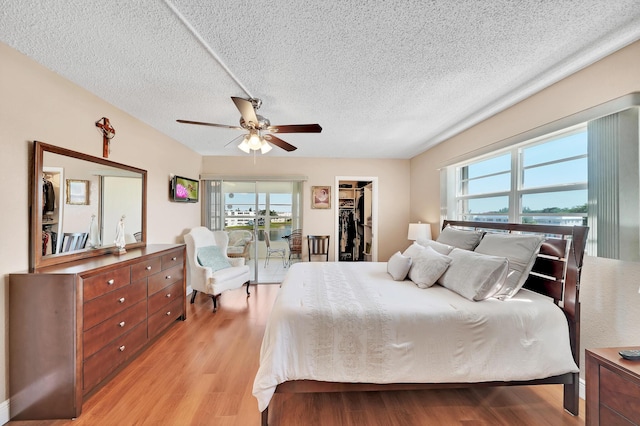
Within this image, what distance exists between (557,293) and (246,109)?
2.71 metres

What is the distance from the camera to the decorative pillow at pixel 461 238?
2488 millimetres

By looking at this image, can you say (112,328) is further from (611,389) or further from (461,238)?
(461,238)

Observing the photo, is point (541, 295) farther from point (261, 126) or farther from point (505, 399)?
point (261, 126)

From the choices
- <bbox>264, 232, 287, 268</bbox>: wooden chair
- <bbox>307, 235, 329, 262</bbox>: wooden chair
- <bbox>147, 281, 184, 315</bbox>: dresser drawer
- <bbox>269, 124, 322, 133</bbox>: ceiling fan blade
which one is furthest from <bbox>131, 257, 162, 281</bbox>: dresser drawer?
<bbox>307, 235, 329, 262</bbox>: wooden chair

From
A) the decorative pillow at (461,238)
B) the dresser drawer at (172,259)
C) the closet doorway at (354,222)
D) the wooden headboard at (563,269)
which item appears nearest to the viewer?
the wooden headboard at (563,269)

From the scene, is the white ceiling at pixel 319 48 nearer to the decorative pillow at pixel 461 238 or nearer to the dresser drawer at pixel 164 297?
the decorative pillow at pixel 461 238

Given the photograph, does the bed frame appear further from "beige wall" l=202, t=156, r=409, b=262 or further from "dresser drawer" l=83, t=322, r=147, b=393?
"beige wall" l=202, t=156, r=409, b=262

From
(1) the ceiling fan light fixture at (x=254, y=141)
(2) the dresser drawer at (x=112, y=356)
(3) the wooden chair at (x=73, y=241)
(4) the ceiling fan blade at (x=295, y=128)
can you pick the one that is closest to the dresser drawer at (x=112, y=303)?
(2) the dresser drawer at (x=112, y=356)

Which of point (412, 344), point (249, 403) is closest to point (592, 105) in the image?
point (412, 344)

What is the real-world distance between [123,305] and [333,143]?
3216 millimetres

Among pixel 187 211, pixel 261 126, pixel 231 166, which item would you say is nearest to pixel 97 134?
pixel 261 126

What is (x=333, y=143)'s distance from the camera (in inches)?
155

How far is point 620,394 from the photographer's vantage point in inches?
45.7

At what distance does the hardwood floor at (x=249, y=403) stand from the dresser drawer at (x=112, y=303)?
0.55m
